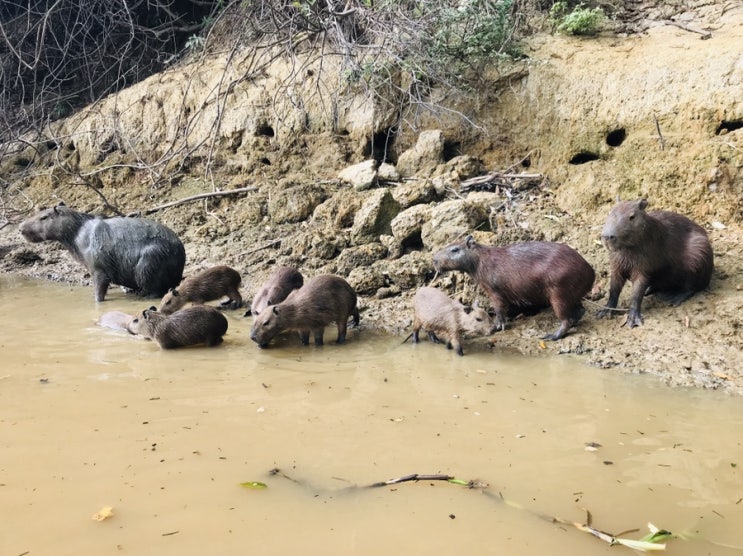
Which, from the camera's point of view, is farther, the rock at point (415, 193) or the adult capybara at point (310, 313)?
the rock at point (415, 193)

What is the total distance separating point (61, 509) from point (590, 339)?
4.10 meters

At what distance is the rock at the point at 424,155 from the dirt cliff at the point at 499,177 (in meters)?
0.02

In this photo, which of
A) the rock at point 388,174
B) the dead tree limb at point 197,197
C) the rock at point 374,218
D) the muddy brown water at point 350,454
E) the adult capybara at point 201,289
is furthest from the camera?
the dead tree limb at point 197,197

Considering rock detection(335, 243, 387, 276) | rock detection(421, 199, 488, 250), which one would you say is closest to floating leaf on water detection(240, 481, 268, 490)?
rock detection(335, 243, 387, 276)

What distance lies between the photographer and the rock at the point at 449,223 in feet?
21.4

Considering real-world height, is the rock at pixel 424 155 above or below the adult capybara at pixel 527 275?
above

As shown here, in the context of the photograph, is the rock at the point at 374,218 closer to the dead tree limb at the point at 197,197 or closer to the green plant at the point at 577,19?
the dead tree limb at the point at 197,197

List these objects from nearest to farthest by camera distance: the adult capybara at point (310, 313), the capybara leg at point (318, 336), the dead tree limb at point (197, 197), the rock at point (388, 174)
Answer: the adult capybara at point (310, 313) < the capybara leg at point (318, 336) < the rock at point (388, 174) < the dead tree limb at point (197, 197)

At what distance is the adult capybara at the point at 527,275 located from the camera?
17.1ft

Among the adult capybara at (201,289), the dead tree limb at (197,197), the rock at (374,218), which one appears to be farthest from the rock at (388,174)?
the adult capybara at (201,289)

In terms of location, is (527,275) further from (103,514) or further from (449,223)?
(103,514)

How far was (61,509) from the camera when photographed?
103 inches

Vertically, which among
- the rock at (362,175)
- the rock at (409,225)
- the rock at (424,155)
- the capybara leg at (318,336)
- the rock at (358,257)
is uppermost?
the rock at (424,155)

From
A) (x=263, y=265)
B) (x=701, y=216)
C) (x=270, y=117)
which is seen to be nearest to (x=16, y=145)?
(x=270, y=117)
